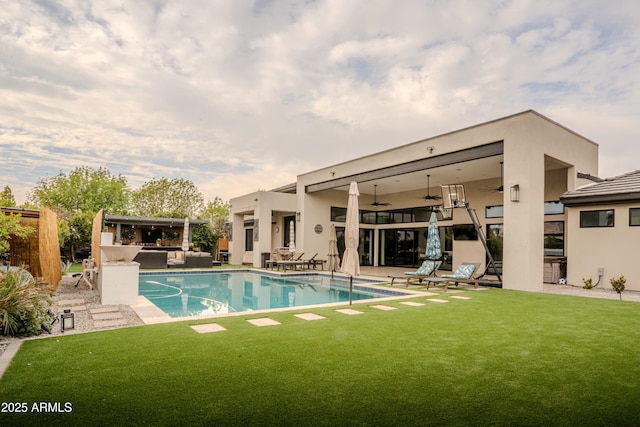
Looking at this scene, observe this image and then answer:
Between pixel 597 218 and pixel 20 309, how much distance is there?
44.8 feet

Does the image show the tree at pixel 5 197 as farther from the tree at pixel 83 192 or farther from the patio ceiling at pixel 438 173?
the tree at pixel 83 192

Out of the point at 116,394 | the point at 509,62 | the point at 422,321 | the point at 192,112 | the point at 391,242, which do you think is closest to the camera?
the point at 116,394

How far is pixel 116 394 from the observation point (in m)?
2.97

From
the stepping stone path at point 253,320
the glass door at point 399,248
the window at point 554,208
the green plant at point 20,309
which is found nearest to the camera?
the green plant at point 20,309

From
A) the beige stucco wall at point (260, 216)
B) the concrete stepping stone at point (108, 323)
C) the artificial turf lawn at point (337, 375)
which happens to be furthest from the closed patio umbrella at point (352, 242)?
the beige stucco wall at point (260, 216)

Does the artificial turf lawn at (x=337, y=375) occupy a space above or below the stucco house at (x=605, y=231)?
below

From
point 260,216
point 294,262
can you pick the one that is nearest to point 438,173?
point 294,262

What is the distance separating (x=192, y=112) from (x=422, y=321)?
1193 cm

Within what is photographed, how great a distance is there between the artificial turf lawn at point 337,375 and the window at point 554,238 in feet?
27.2

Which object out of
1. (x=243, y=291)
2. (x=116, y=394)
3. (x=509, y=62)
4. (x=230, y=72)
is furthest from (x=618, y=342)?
(x=230, y=72)

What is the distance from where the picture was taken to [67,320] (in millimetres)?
5328

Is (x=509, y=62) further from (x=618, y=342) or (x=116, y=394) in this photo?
(x=116, y=394)

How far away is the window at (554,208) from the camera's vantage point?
13.1 metres

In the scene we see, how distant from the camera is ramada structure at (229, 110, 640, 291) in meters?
10.4
